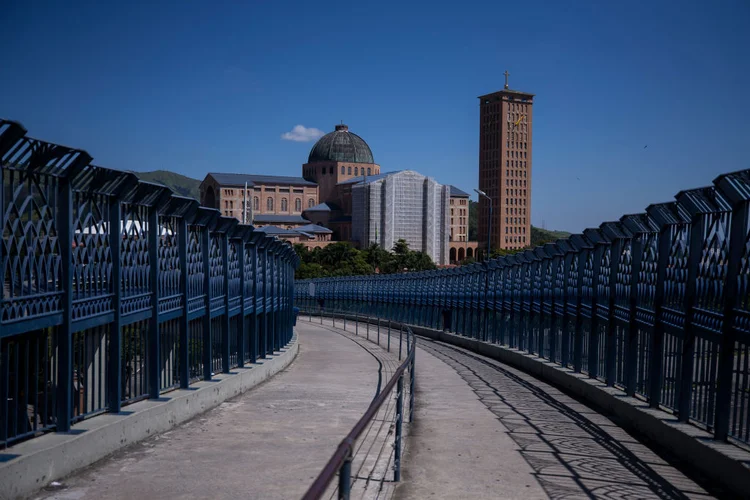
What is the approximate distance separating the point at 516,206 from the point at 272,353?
6432 inches

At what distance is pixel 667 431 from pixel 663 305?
178cm

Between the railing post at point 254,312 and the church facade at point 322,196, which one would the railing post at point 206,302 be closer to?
the railing post at point 254,312

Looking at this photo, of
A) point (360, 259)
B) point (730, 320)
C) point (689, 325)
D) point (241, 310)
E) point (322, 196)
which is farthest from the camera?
point (322, 196)

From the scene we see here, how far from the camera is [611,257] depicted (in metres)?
13.6

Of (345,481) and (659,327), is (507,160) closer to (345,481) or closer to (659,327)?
(659,327)

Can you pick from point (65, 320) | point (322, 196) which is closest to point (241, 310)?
point (65, 320)

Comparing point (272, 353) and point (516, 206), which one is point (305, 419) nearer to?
point (272, 353)

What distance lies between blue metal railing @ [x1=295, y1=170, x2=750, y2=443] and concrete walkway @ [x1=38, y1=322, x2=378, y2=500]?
4124 mm

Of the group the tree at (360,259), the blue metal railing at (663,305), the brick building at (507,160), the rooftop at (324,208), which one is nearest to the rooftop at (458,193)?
the brick building at (507,160)

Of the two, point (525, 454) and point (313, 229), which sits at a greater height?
point (313, 229)

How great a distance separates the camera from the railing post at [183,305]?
40.8 feet

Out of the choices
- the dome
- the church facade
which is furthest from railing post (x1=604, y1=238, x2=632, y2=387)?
the dome

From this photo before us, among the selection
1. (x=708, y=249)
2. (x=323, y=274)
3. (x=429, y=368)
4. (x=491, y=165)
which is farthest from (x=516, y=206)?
(x=708, y=249)

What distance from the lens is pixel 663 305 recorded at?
1077 centimetres
